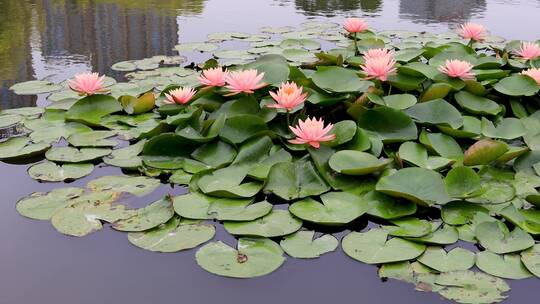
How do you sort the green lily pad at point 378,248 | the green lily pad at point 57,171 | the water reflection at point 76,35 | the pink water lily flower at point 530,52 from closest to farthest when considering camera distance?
the green lily pad at point 378,248, the green lily pad at point 57,171, the pink water lily flower at point 530,52, the water reflection at point 76,35

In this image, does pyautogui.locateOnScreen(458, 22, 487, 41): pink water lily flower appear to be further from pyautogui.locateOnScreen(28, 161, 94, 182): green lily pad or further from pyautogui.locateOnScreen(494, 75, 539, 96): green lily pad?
pyautogui.locateOnScreen(28, 161, 94, 182): green lily pad

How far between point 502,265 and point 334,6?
5.20 m

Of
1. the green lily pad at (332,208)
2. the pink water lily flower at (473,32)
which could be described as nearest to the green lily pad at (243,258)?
the green lily pad at (332,208)

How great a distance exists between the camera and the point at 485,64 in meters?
2.74

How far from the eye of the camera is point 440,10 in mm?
5969

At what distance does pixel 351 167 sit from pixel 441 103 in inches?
24.7

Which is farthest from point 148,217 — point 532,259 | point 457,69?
point 457,69

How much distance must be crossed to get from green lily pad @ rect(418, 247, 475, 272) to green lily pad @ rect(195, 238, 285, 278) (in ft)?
1.49

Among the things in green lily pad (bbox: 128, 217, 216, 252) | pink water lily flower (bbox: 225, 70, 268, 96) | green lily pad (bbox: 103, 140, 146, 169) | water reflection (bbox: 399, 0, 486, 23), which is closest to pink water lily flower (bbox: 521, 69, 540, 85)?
pink water lily flower (bbox: 225, 70, 268, 96)

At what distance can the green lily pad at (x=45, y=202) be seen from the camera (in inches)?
73.0

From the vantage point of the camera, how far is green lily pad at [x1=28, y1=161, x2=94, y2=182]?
6.96 ft

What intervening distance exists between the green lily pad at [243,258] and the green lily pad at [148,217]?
0.22 metres

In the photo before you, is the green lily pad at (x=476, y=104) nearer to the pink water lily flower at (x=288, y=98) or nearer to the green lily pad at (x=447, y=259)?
the pink water lily flower at (x=288, y=98)

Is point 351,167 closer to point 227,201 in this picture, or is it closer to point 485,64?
point 227,201
